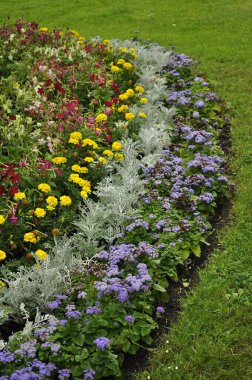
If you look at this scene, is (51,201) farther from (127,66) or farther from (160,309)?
(127,66)

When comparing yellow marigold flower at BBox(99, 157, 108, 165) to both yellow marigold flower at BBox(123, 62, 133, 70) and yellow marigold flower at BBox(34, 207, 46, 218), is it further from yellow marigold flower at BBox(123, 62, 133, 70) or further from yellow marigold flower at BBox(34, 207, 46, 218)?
yellow marigold flower at BBox(123, 62, 133, 70)

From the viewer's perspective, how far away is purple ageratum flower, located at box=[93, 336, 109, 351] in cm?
297

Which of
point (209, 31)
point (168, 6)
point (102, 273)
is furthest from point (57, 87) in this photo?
point (168, 6)

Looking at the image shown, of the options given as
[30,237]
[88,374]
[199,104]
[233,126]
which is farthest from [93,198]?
[233,126]

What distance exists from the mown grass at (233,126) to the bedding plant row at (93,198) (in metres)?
0.22

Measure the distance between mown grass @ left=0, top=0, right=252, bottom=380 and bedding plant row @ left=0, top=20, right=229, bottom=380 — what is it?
22 cm

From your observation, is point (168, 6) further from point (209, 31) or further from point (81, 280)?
point (81, 280)

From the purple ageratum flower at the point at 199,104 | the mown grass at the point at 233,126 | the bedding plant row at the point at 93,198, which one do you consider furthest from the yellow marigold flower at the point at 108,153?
the purple ageratum flower at the point at 199,104

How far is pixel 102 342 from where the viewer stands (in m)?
2.97

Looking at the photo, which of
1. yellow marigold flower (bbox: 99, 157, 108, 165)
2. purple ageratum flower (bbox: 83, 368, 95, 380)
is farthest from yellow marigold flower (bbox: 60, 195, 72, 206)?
purple ageratum flower (bbox: 83, 368, 95, 380)

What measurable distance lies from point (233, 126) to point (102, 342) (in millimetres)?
4207

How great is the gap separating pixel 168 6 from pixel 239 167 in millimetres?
8053

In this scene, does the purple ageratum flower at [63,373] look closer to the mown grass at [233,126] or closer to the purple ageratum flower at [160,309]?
the mown grass at [233,126]

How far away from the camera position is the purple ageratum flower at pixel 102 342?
2.97 metres
